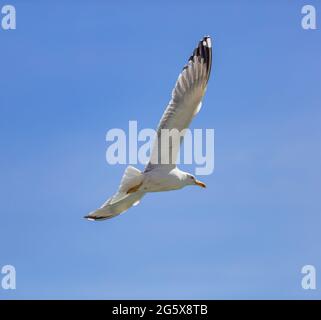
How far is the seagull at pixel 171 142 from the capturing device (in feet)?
29.1

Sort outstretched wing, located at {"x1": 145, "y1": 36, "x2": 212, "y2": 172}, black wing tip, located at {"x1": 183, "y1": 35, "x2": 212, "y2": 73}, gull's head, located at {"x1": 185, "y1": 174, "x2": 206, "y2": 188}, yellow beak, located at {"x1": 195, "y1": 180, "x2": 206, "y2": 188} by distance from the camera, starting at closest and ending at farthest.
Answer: outstretched wing, located at {"x1": 145, "y1": 36, "x2": 212, "y2": 172}, black wing tip, located at {"x1": 183, "y1": 35, "x2": 212, "y2": 73}, gull's head, located at {"x1": 185, "y1": 174, "x2": 206, "y2": 188}, yellow beak, located at {"x1": 195, "y1": 180, "x2": 206, "y2": 188}

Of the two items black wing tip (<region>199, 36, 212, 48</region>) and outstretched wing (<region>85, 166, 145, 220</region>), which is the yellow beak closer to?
outstretched wing (<region>85, 166, 145, 220</region>)

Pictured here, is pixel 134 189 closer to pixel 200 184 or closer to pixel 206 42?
pixel 200 184

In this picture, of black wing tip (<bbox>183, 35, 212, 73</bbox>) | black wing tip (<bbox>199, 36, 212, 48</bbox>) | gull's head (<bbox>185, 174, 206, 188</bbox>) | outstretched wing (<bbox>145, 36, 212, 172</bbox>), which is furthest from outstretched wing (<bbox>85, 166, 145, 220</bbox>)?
black wing tip (<bbox>199, 36, 212, 48</bbox>)

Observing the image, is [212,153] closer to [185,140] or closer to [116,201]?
[185,140]

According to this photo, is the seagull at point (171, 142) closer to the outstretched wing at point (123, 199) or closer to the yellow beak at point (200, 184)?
the outstretched wing at point (123, 199)

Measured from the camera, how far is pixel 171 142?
8.95 m

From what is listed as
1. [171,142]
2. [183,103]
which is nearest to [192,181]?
[171,142]

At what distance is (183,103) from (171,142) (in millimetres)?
441

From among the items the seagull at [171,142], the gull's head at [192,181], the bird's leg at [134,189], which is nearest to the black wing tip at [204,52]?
the seagull at [171,142]

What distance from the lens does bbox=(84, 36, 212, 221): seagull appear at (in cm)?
886
